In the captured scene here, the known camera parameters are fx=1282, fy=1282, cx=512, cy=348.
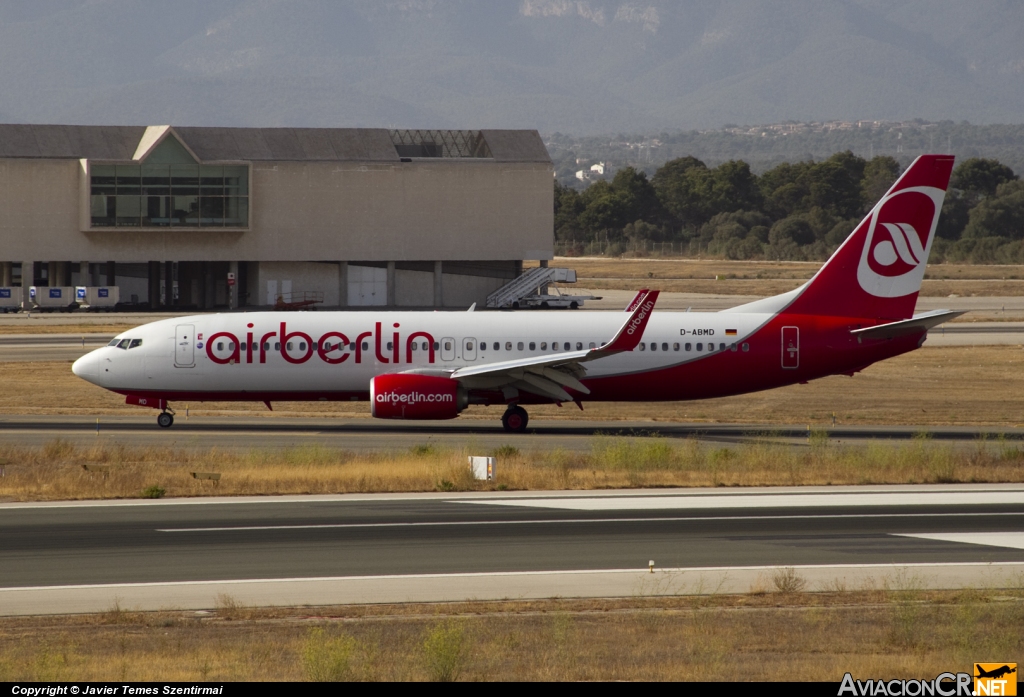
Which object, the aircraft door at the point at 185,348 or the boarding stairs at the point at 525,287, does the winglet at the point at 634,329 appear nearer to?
the aircraft door at the point at 185,348

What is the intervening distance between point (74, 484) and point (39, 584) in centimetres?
904

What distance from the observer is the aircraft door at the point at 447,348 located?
129 ft

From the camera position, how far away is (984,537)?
22234 millimetres

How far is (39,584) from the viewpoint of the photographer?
18.6m

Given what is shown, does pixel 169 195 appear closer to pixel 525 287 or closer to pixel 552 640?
pixel 525 287

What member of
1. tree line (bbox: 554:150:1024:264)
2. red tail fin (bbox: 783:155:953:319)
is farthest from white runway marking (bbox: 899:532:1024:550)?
tree line (bbox: 554:150:1024:264)

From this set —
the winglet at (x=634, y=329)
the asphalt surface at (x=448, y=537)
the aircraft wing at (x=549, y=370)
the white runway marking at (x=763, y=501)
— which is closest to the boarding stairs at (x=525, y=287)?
the aircraft wing at (x=549, y=370)

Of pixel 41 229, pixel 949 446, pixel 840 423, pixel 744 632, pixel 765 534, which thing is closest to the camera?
pixel 744 632

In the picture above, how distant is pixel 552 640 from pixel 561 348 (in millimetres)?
24349

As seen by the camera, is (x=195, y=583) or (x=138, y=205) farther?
(x=138, y=205)

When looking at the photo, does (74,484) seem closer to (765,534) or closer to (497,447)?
(497,447)

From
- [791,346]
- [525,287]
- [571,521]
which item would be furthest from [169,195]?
[571,521]

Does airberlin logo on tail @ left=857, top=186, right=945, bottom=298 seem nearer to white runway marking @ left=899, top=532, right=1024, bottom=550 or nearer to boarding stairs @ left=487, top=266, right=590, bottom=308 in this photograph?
white runway marking @ left=899, top=532, right=1024, bottom=550

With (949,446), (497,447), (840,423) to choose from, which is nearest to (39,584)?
(497,447)
